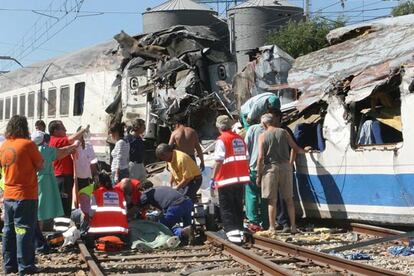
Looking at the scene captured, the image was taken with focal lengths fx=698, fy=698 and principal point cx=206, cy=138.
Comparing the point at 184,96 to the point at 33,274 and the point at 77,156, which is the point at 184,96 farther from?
the point at 33,274

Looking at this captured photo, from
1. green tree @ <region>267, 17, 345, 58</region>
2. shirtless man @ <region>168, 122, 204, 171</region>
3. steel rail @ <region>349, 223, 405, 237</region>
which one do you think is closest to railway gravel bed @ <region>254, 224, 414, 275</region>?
steel rail @ <region>349, 223, 405, 237</region>

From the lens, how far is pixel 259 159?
1012 centimetres

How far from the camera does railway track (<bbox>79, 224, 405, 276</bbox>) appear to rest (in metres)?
7.25

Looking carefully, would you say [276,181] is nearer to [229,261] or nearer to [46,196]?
[229,261]

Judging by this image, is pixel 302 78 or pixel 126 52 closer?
pixel 302 78

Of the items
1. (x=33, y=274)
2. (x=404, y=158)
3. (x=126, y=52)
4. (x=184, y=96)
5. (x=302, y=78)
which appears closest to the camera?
(x=33, y=274)

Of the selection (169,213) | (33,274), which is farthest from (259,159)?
(33,274)

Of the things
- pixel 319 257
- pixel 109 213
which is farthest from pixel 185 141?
pixel 319 257

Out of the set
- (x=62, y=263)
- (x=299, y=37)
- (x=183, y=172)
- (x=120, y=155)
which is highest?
(x=299, y=37)

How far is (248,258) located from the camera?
788cm

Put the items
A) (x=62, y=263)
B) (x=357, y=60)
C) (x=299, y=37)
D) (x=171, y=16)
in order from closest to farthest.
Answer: (x=62, y=263) → (x=357, y=60) → (x=171, y=16) → (x=299, y=37)

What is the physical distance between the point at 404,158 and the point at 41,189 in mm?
4753

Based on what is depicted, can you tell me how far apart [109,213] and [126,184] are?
602 mm

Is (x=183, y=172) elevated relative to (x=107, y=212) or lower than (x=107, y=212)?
elevated
